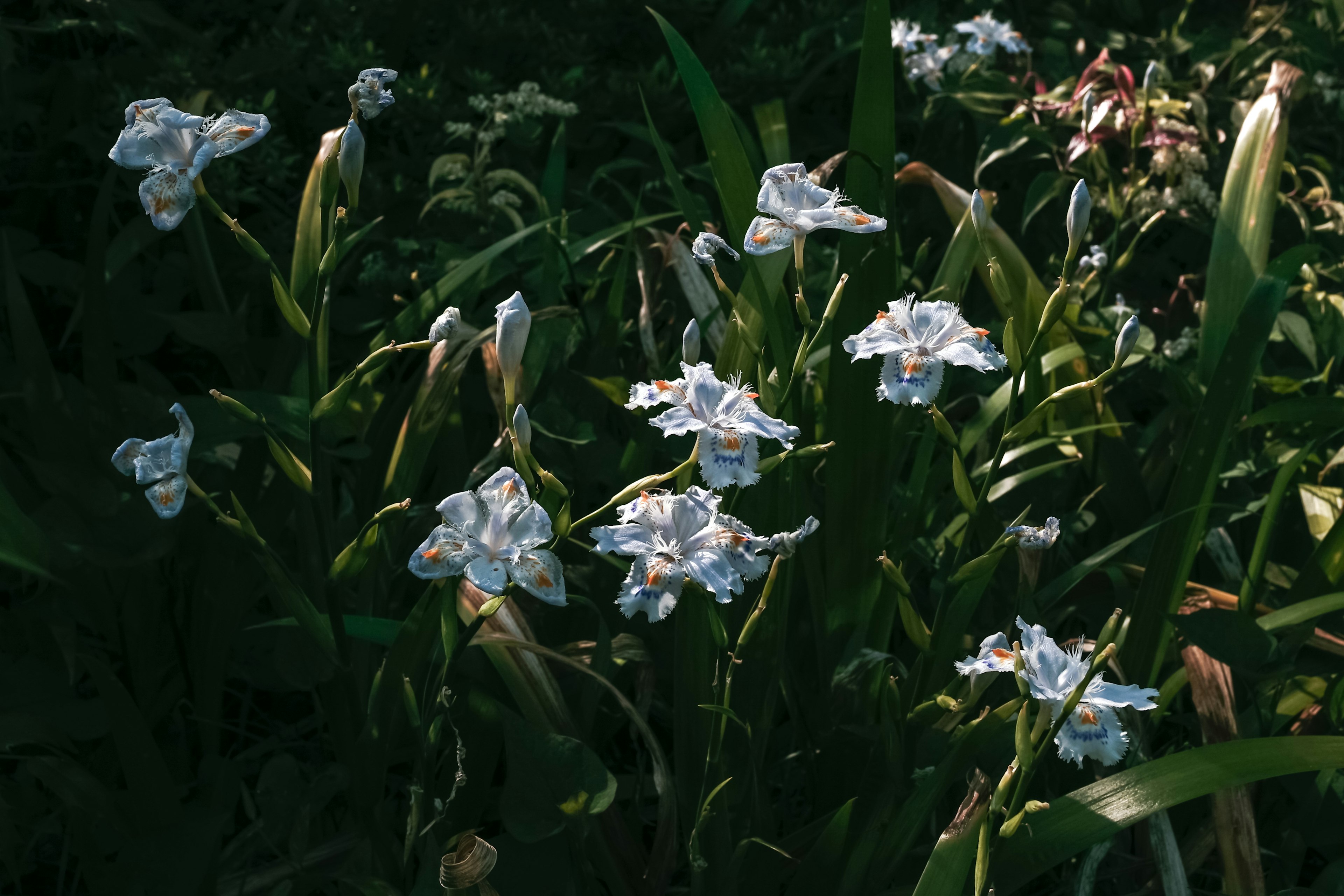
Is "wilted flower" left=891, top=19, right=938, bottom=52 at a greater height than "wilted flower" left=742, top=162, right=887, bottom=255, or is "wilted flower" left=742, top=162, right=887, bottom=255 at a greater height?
"wilted flower" left=742, top=162, right=887, bottom=255

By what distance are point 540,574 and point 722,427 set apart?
22 centimetres

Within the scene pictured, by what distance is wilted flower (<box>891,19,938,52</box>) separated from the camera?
9.07 feet

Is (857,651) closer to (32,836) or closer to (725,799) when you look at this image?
(725,799)

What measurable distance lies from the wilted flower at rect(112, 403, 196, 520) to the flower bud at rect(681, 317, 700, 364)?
20.1 inches

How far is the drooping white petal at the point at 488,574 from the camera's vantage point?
0.93 meters

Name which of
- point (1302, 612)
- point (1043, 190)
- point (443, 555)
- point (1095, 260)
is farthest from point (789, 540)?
point (1043, 190)

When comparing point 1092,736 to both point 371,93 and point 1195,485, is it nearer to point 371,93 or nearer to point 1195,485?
point 1195,485

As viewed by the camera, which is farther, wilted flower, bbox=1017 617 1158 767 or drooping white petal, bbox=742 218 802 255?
drooping white petal, bbox=742 218 802 255

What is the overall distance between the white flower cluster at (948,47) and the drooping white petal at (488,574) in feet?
7.11

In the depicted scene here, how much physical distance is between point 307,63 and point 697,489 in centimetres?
181

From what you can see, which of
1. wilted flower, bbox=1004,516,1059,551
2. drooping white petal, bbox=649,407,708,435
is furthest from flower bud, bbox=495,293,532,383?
wilted flower, bbox=1004,516,1059,551

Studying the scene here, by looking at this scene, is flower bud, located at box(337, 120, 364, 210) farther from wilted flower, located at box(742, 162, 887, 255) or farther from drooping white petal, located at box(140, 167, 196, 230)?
wilted flower, located at box(742, 162, 887, 255)

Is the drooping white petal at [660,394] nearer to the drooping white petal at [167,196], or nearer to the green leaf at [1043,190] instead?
the drooping white petal at [167,196]

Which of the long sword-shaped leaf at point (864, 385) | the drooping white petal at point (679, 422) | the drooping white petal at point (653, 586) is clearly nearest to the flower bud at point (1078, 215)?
the long sword-shaped leaf at point (864, 385)
